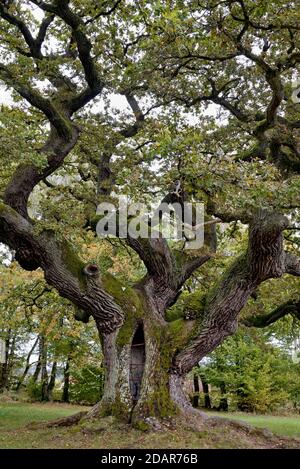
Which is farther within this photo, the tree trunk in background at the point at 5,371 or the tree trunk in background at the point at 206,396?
the tree trunk in background at the point at 5,371

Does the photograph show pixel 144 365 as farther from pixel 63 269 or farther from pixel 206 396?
pixel 206 396

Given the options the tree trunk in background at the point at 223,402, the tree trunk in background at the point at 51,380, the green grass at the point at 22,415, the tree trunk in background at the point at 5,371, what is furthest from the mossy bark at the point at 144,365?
the tree trunk in background at the point at 5,371

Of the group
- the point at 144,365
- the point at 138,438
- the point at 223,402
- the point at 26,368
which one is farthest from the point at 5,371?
the point at 138,438

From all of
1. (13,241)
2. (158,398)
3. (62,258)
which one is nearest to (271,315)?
(158,398)

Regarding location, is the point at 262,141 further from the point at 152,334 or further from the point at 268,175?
the point at 152,334

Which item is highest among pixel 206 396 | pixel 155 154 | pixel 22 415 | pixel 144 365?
pixel 155 154

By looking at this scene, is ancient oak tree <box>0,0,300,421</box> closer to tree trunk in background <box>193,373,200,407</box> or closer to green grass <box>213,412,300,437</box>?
green grass <box>213,412,300,437</box>

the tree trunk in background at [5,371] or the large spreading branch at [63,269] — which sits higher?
the large spreading branch at [63,269]

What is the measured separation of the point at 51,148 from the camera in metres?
9.09

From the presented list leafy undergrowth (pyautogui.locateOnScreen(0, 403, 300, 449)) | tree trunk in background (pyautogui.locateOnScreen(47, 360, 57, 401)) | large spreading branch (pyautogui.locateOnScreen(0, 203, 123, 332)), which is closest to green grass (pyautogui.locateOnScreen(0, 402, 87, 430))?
leafy undergrowth (pyautogui.locateOnScreen(0, 403, 300, 449))

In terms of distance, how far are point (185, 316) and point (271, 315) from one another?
3.31 m

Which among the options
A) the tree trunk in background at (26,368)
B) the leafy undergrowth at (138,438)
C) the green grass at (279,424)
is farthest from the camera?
the tree trunk in background at (26,368)

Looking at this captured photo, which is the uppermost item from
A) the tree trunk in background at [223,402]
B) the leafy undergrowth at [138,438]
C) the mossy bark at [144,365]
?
the mossy bark at [144,365]

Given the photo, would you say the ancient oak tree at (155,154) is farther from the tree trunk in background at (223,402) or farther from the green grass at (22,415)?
the tree trunk in background at (223,402)
